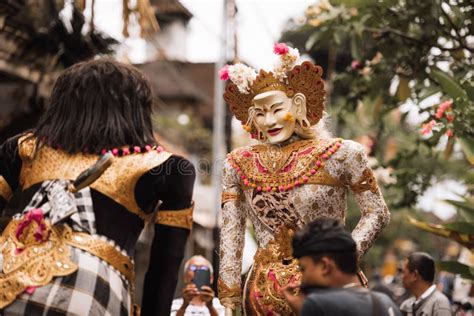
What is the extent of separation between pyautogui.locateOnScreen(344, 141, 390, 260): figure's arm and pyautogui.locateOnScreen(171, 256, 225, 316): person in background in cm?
162

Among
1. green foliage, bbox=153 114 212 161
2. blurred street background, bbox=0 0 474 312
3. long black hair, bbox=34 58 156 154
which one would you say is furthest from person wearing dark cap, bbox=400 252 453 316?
green foliage, bbox=153 114 212 161

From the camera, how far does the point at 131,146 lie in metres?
3.71

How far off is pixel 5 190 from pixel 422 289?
4.64 metres

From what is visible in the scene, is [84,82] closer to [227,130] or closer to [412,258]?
[412,258]

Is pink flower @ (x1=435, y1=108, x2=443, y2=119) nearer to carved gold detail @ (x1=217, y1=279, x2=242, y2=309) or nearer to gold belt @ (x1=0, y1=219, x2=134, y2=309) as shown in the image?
carved gold detail @ (x1=217, y1=279, x2=242, y2=309)

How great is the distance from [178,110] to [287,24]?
48.0 ft

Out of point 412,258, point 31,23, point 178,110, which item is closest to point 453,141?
point 412,258

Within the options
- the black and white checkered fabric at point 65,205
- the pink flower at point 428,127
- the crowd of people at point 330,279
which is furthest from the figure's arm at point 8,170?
the pink flower at point 428,127

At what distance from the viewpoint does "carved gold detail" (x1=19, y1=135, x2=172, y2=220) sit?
3.58m

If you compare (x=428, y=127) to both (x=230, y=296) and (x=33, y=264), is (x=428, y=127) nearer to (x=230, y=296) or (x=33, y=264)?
(x=230, y=296)

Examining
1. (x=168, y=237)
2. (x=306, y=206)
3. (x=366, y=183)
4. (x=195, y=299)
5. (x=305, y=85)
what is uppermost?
(x=305, y=85)

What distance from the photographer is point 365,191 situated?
471 centimetres

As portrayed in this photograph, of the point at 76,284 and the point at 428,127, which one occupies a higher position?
the point at 428,127

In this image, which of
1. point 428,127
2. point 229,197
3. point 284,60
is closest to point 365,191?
point 229,197
